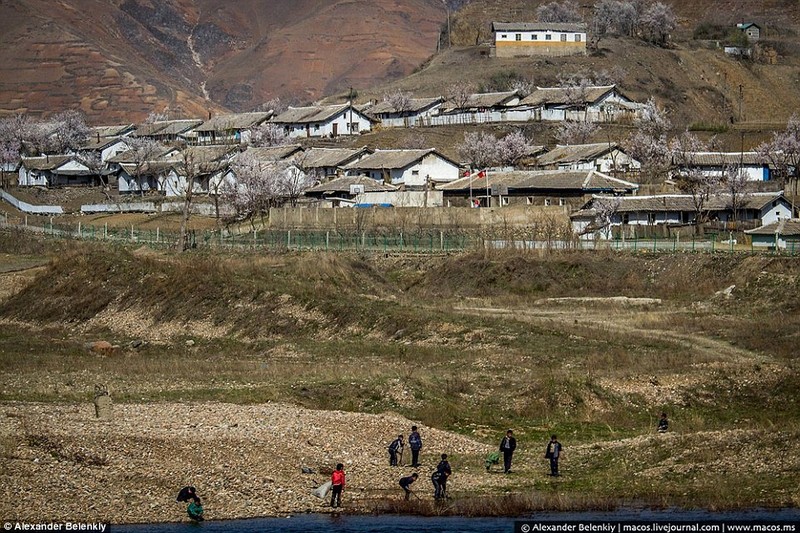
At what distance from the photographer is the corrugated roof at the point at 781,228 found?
225 feet

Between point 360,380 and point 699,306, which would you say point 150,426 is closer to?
point 360,380

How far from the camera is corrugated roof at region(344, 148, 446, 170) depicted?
329 ft

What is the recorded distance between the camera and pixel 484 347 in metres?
50.9

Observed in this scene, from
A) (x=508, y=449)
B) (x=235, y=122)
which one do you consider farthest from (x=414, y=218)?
(x=235, y=122)

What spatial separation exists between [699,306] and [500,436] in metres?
24.1

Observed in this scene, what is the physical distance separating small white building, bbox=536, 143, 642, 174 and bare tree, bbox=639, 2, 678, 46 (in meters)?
54.4

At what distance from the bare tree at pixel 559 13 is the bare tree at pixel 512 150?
189 ft

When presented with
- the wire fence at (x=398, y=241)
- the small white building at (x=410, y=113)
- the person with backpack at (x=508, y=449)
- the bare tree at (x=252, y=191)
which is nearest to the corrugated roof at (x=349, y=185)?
the bare tree at (x=252, y=191)

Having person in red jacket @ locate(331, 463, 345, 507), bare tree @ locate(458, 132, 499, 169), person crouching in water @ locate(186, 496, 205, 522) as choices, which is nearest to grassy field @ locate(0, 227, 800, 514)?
person in red jacket @ locate(331, 463, 345, 507)

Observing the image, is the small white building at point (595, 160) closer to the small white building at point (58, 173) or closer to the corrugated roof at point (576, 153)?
the corrugated roof at point (576, 153)

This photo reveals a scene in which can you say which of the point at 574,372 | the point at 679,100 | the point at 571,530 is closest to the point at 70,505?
the point at 571,530

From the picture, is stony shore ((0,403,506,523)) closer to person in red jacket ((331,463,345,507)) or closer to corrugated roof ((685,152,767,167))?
person in red jacket ((331,463,345,507))

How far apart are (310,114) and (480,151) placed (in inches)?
1184

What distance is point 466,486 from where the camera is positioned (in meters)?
32.6
